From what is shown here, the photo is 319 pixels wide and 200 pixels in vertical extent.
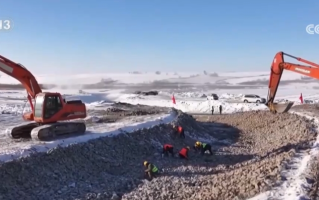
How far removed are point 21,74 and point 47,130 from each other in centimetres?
307

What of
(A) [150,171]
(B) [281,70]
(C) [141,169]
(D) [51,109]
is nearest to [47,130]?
(D) [51,109]

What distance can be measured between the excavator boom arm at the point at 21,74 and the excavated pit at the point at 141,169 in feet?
12.3

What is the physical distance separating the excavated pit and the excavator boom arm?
376cm

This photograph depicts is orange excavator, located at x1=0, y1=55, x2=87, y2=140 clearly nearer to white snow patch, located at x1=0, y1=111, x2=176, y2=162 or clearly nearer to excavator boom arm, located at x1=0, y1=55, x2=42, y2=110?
excavator boom arm, located at x1=0, y1=55, x2=42, y2=110

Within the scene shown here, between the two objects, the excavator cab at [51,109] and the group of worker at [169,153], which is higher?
the excavator cab at [51,109]

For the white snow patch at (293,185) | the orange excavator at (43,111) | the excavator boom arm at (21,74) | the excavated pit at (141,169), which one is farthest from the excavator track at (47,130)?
the white snow patch at (293,185)

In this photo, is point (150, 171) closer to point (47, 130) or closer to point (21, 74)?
point (47, 130)

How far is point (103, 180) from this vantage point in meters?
14.8

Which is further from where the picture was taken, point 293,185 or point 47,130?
point 47,130

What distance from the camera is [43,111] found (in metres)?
17.4

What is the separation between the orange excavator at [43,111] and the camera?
668 inches

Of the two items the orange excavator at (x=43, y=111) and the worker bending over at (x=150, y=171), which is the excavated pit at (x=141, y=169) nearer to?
the worker bending over at (x=150, y=171)

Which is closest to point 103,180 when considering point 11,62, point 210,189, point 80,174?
point 80,174

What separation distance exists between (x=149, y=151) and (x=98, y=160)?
3.85 meters
